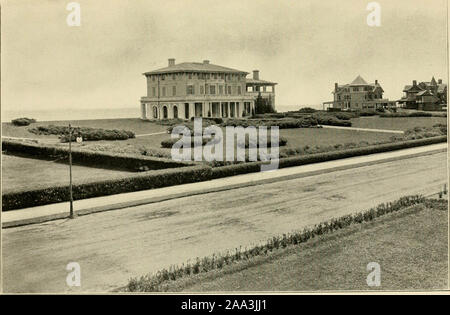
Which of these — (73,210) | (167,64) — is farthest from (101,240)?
(167,64)

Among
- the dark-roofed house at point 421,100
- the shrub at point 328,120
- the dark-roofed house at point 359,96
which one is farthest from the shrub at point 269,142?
the dark-roofed house at point 421,100

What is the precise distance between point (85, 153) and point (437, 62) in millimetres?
16301

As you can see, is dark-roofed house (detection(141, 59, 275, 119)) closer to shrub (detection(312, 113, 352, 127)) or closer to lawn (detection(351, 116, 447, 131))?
shrub (detection(312, 113, 352, 127))

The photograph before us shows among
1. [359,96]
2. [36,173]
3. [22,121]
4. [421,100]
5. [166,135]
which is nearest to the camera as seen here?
[22,121]

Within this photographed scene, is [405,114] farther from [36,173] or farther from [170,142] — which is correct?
[36,173]

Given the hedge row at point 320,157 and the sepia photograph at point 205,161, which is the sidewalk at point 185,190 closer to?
Result: the sepia photograph at point 205,161

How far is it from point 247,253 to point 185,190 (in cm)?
793

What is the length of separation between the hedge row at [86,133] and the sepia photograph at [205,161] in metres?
0.10

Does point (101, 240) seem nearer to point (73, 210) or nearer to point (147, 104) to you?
point (73, 210)

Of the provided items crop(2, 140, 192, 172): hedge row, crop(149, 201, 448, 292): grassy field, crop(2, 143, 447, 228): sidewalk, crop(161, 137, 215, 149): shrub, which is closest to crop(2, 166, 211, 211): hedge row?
crop(2, 143, 447, 228): sidewalk

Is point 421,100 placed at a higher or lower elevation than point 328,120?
higher

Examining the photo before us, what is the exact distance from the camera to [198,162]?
22.8m

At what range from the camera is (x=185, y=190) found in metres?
19.7

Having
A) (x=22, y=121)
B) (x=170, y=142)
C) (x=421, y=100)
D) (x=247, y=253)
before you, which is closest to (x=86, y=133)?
(x=170, y=142)
